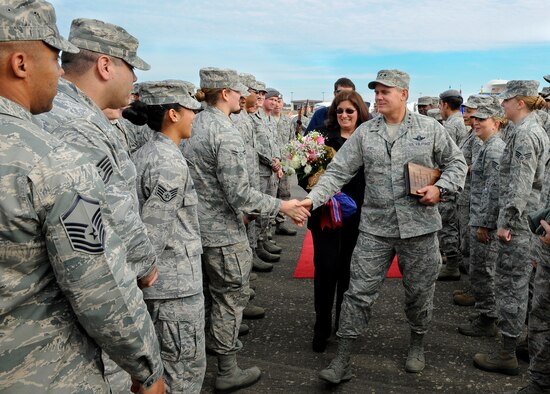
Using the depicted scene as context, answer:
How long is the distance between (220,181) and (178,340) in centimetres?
123

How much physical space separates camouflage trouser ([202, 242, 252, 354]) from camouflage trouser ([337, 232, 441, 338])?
858 mm

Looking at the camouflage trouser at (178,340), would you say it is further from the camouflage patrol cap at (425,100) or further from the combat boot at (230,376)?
the camouflage patrol cap at (425,100)

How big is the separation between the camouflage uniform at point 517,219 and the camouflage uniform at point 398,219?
1.66 ft

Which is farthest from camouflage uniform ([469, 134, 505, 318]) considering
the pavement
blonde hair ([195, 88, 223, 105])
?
blonde hair ([195, 88, 223, 105])

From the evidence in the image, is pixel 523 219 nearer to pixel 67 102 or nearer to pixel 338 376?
pixel 338 376

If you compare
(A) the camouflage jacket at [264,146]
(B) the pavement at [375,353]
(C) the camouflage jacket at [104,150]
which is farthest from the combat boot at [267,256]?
(C) the camouflage jacket at [104,150]

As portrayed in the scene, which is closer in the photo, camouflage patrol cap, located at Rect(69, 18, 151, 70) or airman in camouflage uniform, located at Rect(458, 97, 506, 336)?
camouflage patrol cap, located at Rect(69, 18, 151, 70)

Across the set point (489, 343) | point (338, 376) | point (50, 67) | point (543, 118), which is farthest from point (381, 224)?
point (543, 118)

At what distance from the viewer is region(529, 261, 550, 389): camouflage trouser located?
3.31 m

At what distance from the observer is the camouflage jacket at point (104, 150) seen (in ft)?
5.95

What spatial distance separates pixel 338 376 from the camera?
384 cm

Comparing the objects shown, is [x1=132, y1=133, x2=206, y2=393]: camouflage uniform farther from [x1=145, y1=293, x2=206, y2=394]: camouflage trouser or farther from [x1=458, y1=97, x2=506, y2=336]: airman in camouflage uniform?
[x1=458, y1=97, x2=506, y2=336]: airman in camouflage uniform

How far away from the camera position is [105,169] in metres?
1.81

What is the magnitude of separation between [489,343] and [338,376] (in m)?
1.76
